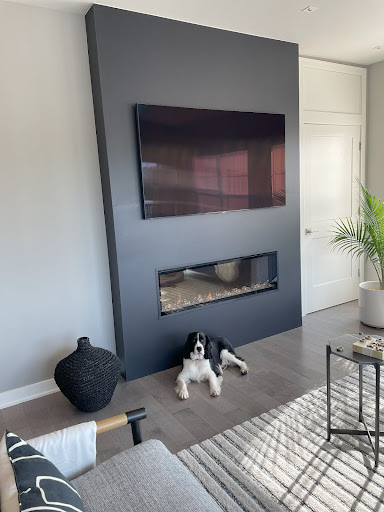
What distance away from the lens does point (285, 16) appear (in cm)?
303

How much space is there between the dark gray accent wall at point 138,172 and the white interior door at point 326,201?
18.6 inches

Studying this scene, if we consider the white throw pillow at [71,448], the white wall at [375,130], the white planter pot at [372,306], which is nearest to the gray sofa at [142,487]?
the white throw pillow at [71,448]

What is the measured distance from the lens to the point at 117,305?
309 cm

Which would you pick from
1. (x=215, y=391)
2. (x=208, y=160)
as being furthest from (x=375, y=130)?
(x=215, y=391)

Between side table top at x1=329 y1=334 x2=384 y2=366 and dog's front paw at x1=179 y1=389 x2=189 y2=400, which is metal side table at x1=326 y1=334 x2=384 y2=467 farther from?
dog's front paw at x1=179 y1=389 x2=189 y2=400

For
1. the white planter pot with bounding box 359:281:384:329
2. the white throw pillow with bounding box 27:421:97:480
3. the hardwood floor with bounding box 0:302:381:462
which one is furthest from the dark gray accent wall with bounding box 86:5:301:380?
the white throw pillow with bounding box 27:421:97:480

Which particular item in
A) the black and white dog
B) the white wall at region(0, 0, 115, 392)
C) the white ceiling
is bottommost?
the black and white dog

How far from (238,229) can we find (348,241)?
5.38 feet

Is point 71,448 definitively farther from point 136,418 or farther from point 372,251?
point 372,251

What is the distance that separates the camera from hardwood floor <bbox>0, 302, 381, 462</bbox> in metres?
2.42

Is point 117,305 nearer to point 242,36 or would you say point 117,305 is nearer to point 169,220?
point 169,220

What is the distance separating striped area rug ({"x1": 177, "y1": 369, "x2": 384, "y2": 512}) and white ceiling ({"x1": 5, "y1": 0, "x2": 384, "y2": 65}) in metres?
2.80

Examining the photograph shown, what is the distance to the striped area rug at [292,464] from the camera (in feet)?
6.01

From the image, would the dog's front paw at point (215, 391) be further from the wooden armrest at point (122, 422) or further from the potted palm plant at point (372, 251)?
the potted palm plant at point (372, 251)
